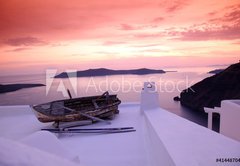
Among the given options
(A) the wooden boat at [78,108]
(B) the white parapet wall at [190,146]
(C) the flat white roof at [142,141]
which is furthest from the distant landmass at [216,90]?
(B) the white parapet wall at [190,146]

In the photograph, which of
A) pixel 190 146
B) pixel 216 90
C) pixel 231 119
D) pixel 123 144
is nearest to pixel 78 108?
pixel 123 144

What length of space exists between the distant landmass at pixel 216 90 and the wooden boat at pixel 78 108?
63.8 feet

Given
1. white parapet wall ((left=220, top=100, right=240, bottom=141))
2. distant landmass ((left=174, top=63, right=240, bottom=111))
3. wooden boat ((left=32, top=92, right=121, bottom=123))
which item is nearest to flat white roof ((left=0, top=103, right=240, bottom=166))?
wooden boat ((left=32, top=92, right=121, bottom=123))

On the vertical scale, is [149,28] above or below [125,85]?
above

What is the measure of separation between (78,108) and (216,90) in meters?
27.9

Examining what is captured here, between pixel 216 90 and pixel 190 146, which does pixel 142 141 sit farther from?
pixel 216 90

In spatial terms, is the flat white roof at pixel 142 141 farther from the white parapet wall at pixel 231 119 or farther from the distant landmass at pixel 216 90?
the distant landmass at pixel 216 90

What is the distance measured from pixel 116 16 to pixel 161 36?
2204 millimetres

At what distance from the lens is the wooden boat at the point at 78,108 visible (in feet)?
14.2

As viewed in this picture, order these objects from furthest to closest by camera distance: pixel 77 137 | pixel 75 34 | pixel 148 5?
pixel 75 34 → pixel 148 5 → pixel 77 137

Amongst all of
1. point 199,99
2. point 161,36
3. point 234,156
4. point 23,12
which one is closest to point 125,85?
point 161,36

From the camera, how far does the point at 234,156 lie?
1711 millimetres

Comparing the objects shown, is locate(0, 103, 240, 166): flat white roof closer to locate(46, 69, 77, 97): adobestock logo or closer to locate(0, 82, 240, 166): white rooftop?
locate(0, 82, 240, 166): white rooftop

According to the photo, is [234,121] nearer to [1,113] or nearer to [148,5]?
[148,5]
